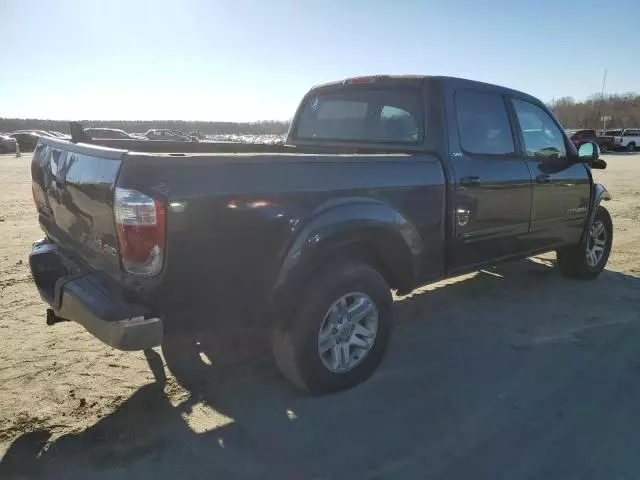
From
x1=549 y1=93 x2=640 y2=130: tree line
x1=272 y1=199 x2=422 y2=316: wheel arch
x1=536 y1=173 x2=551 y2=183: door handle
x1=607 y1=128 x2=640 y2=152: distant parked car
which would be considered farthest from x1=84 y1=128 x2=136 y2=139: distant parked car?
x1=549 y1=93 x2=640 y2=130: tree line

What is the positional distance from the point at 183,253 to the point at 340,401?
138 centimetres

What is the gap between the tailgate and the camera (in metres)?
2.52

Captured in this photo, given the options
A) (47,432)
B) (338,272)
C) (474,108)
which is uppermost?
(474,108)

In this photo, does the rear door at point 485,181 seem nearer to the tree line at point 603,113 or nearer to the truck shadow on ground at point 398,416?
the truck shadow on ground at point 398,416

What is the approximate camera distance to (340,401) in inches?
124

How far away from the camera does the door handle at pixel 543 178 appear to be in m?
4.59

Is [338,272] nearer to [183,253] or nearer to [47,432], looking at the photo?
[183,253]

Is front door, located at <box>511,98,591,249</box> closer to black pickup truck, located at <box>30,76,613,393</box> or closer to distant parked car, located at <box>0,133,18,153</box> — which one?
black pickup truck, located at <box>30,76,613,393</box>

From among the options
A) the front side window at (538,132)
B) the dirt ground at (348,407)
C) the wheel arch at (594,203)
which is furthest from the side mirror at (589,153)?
the dirt ground at (348,407)

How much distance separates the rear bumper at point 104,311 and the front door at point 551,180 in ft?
11.5

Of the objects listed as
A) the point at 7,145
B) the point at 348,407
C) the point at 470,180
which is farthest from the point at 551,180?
the point at 7,145

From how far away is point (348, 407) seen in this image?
10.1 ft

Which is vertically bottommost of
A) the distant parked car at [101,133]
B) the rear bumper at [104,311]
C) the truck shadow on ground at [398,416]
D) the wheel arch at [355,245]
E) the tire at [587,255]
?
the truck shadow on ground at [398,416]

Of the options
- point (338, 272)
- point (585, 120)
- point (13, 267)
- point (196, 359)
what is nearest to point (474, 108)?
point (338, 272)
